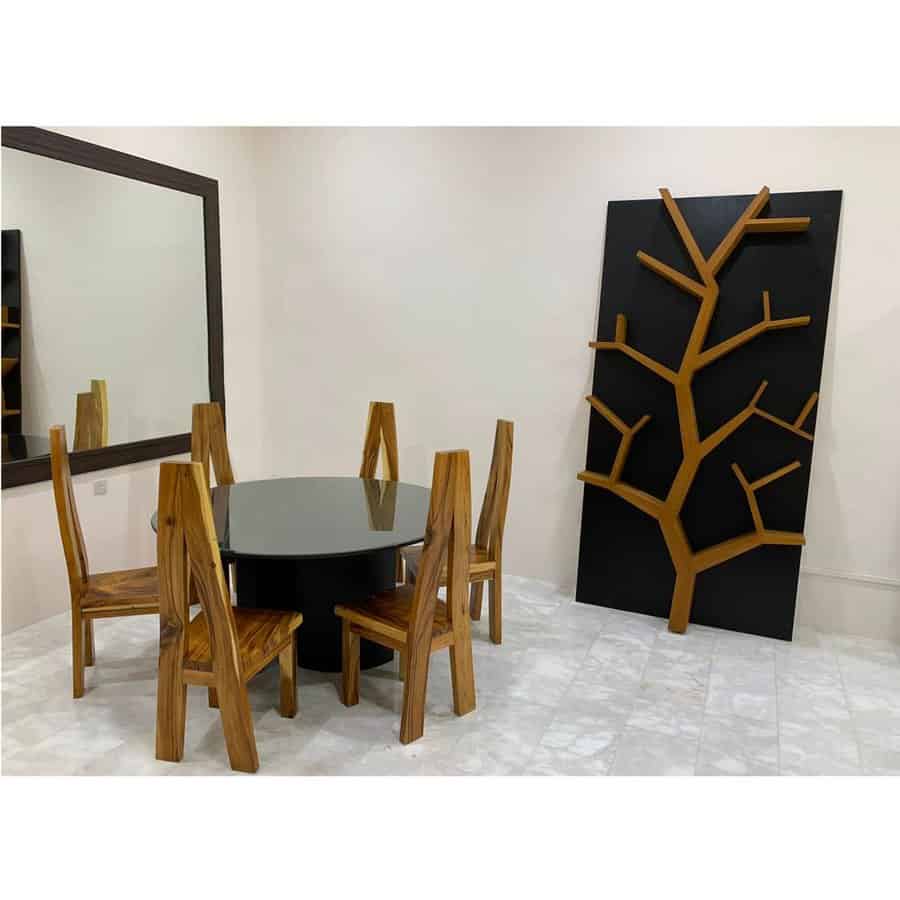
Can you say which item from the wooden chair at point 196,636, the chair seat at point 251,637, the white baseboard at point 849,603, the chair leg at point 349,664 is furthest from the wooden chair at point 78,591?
the white baseboard at point 849,603

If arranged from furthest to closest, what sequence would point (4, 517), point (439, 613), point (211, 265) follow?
point (211, 265)
point (4, 517)
point (439, 613)

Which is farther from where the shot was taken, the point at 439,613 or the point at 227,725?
the point at 439,613

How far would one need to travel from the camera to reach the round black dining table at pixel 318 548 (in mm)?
2418

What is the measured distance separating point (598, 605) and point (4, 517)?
8.91 ft

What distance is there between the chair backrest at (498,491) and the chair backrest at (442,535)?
2.37 feet

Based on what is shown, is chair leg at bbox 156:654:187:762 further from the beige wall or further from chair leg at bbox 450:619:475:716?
the beige wall

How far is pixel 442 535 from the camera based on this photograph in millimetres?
2234

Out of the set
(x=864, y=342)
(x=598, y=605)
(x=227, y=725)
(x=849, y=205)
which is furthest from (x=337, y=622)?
(x=849, y=205)

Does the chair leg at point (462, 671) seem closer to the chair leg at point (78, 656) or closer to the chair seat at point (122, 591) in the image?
the chair seat at point (122, 591)

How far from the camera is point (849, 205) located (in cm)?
304

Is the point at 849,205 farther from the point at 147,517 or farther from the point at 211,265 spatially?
the point at 147,517

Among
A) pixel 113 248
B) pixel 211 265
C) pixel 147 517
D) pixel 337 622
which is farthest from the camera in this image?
pixel 211 265

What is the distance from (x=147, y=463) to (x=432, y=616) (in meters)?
2.14

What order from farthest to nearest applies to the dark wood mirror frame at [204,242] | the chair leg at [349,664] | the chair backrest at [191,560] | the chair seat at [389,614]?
the dark wood mirror frame at [204,242] → the chair leg at [349,664] → the chair seat at [389,614] → the chair backrest at [191,560]
